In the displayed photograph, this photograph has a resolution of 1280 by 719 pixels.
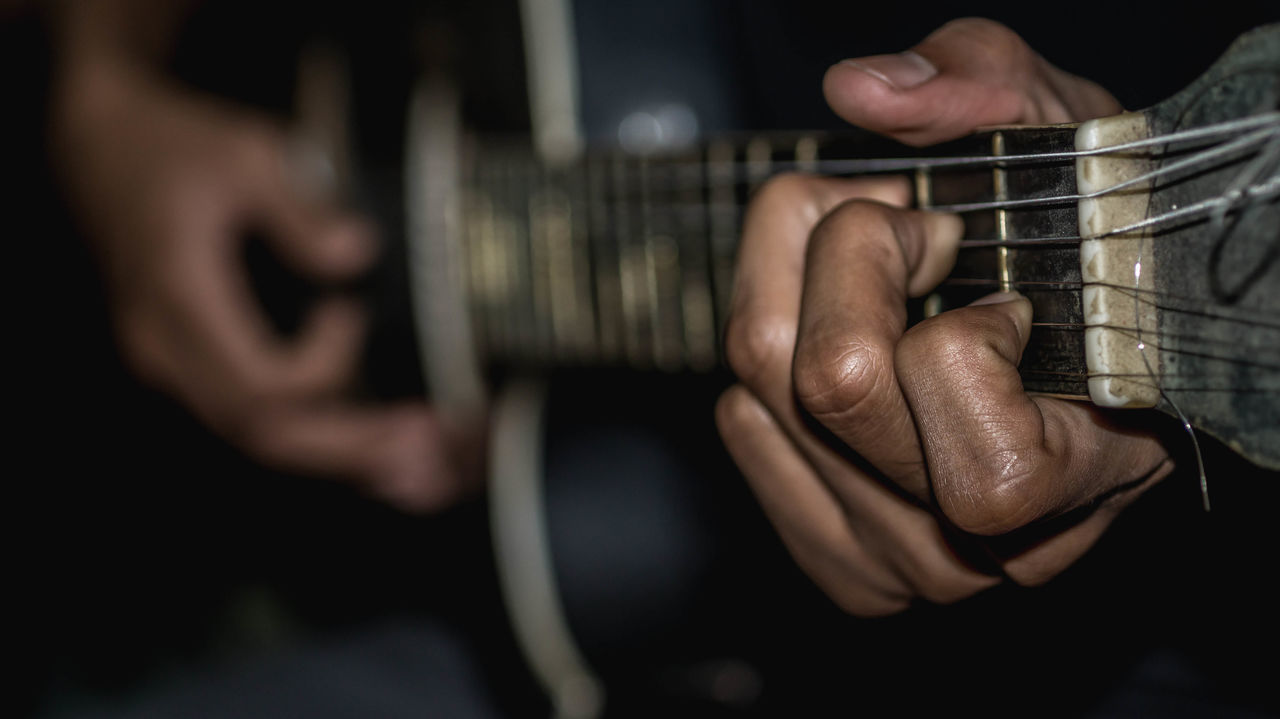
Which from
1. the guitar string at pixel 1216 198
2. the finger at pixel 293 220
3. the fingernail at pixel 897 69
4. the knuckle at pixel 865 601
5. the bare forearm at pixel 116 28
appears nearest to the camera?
the guitar string at pixel 1216 198

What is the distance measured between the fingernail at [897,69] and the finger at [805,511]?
0.19 meters

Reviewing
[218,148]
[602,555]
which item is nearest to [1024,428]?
[602,555]

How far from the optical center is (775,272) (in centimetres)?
53

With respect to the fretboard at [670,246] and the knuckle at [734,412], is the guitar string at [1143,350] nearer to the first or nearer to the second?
the fretboard at [670,246]

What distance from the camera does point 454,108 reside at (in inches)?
42.9

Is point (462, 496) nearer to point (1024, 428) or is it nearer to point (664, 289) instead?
point (664, 289)

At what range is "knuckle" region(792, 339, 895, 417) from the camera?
0.42 m

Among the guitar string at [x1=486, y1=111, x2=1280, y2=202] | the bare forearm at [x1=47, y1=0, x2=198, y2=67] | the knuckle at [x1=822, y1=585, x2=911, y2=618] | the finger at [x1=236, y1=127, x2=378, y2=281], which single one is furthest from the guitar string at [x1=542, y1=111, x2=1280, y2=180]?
the bare forearm at [x1=47, y1=0, x2=198, y2=67]

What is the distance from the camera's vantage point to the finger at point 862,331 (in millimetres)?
421

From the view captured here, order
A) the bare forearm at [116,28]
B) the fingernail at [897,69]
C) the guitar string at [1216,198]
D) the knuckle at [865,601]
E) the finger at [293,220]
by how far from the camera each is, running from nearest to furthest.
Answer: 1. the guitar string at [1216,198]
2. the fingernail at [897,69]
3. the knuckle at [865,601]
4. the finger at [293,220]
5. the bare forearm at [116,28]

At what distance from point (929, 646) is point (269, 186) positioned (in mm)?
947

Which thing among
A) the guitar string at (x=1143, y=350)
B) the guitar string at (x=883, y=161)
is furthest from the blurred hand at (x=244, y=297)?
the guitar string at (x=1143, y=350)

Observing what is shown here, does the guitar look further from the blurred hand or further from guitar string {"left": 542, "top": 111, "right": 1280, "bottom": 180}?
the blurred hand

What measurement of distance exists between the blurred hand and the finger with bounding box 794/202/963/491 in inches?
32.0
